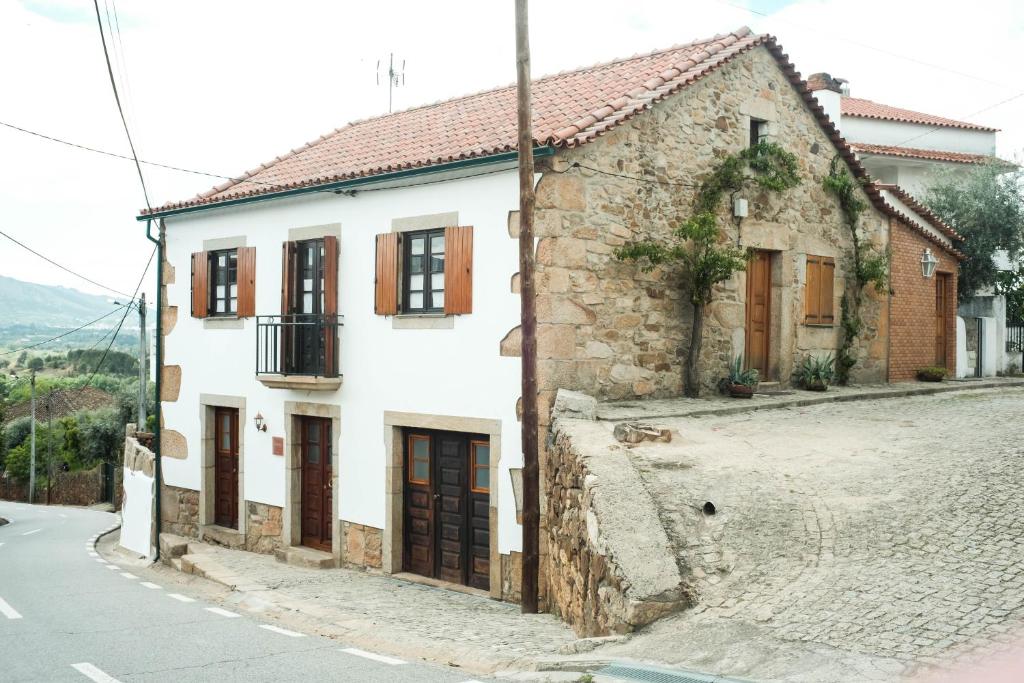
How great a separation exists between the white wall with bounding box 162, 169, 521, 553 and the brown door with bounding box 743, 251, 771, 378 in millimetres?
4378

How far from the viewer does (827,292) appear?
15.0m

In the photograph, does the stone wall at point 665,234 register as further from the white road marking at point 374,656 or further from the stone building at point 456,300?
the white road marking at point 374,656

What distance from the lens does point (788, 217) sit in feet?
46.5

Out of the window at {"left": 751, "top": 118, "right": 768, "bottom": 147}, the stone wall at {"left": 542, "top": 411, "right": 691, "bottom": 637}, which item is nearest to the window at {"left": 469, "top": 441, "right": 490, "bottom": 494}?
the stone wall at {"left": 542, "top": 411, "right": 691, "bottom": 637}

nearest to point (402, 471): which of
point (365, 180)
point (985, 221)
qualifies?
point (365, 180)

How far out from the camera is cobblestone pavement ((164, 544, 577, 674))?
25.8 ft

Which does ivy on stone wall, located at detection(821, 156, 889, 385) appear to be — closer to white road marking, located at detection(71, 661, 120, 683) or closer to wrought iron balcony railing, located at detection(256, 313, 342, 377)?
wrought iron balcony railing, located at detection(256, 313, 342, 377)

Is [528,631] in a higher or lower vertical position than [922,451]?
lower

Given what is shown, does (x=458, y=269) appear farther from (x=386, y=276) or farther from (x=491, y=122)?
(x=491, y=122)

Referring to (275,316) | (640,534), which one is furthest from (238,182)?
(640,534)

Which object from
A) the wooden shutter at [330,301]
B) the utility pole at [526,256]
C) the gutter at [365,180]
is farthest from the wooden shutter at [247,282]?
the utility pole at [526,256]

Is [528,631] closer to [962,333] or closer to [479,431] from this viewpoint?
[479,431]

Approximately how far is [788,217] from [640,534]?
832cm

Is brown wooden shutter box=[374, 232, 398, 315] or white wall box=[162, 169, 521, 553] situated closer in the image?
white wall box=[162, 169, 521, 553]
